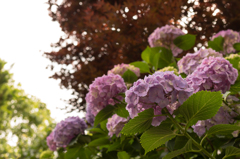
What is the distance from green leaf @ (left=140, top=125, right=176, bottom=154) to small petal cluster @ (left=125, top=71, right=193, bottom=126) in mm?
34

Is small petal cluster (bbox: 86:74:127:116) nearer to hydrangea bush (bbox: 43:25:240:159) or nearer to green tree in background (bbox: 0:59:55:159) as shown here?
hydrangea bush (bbox: 43:25:240:159)

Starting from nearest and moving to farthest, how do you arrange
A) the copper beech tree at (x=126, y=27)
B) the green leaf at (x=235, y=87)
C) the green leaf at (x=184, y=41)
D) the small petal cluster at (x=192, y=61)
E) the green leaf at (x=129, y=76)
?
the green leaf at (x=235, y=87) < the small petal cluster at (x=192, y=61) < the green leaf at (x=129, y=76) < the green leaf at (x=184, y=41) < the copper beech tree at (x=126, y=27)

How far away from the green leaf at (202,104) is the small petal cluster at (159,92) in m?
0.05

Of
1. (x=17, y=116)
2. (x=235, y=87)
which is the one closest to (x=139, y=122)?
(x=235, y=87)

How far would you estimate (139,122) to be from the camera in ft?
2.90

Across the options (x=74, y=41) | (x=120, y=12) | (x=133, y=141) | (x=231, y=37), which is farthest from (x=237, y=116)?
(x=74, y=41)

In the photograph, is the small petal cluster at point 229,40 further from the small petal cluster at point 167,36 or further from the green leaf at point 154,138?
the green leaf at point 154,138

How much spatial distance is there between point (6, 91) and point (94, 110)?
1162 cm

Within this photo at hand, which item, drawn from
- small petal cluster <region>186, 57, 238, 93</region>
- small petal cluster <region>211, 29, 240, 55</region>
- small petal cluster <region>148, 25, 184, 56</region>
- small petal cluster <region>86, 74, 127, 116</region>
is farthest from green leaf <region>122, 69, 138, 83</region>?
small petal cluster <region>211, 29, 240, 55</region>

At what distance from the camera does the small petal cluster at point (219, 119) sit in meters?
1.20

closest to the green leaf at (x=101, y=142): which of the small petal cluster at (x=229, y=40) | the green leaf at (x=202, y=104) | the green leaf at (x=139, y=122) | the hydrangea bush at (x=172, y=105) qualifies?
the hydrangea bush at (x=172, y=105)

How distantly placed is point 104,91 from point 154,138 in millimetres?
524

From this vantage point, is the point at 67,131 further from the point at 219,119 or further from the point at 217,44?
the point at 217,44

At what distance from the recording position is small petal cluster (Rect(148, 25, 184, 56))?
6.34 feet
